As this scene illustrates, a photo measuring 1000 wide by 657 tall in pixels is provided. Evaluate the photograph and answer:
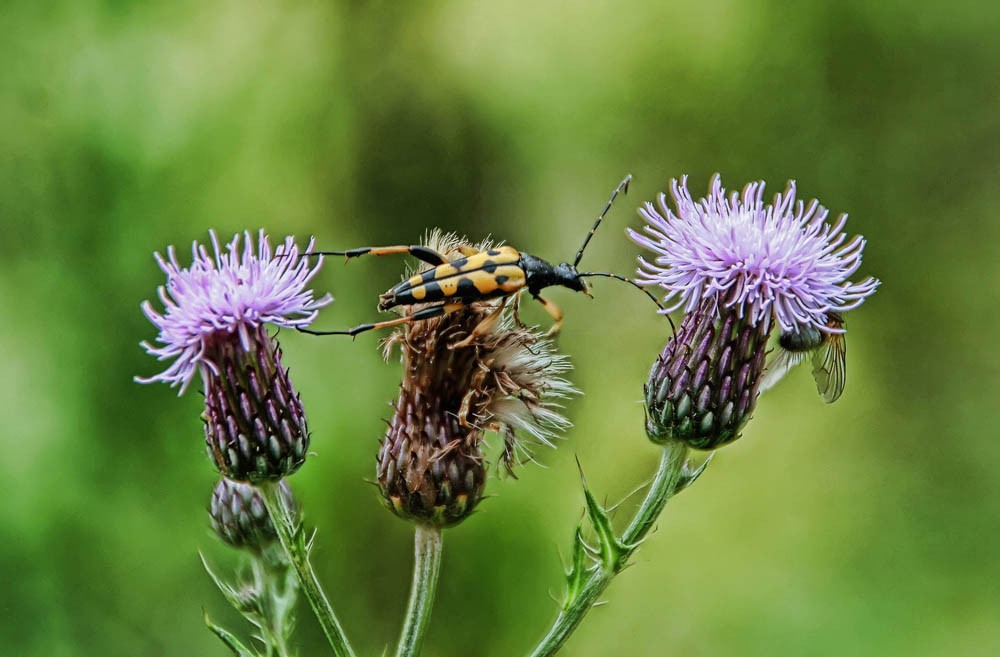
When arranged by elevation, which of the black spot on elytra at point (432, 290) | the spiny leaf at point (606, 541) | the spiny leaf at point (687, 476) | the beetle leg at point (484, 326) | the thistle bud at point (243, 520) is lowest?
the thistle bud at point (243, 520)

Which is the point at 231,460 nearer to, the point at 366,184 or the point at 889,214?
the point at 366,184

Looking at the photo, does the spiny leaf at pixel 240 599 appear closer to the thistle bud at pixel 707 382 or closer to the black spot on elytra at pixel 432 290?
the black spot on elytra at pixel 432 290

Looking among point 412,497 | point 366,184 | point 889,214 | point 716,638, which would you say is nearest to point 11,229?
point 366,184

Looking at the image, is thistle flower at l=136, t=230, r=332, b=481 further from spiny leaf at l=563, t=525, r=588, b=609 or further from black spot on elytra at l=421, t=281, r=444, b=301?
spiny leaf at l=563, t=525, r=588, b=609

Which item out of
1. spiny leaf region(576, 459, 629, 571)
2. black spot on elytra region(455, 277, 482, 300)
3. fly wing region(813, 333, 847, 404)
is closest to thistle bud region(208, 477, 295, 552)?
black spot on elytra region(455, 277, 482, 300)

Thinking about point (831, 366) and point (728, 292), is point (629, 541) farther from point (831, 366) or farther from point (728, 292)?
point (831, 366)

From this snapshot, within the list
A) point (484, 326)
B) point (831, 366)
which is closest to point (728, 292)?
point (831, 366)

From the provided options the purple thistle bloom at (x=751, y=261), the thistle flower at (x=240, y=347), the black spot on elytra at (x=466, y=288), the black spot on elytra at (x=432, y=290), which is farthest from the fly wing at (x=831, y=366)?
the thistle flower at (x=240, y=347)
